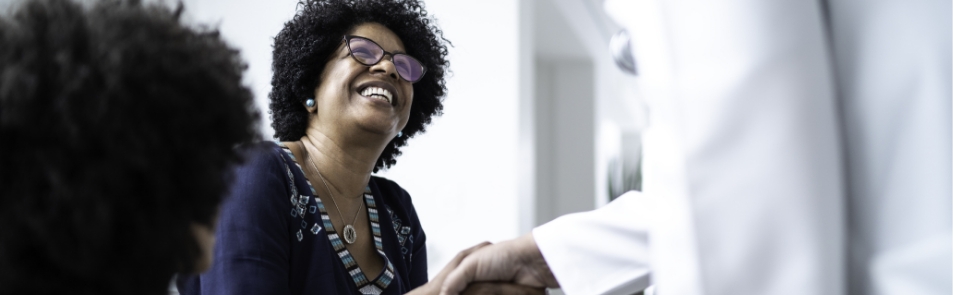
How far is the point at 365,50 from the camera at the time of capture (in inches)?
69.8

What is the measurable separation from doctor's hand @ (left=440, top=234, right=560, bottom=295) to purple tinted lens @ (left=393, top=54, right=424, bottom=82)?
678 millimetres

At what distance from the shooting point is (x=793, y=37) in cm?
81

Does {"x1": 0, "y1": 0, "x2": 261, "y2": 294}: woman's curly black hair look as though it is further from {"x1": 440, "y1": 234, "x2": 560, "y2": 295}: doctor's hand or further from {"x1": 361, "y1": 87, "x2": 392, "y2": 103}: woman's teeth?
{"x1": 361, "y1": 87, "x2": 392, "y2": 103}: woman's teeth

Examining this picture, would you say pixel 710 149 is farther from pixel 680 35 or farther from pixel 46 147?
pixel 46 147

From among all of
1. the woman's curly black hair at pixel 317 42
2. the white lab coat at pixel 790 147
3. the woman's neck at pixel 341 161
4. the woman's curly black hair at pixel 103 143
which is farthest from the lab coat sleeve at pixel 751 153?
the woman's curly black hair at pixel 317 42

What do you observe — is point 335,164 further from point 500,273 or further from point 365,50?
point 500,273

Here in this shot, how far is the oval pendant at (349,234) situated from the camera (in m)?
1.54

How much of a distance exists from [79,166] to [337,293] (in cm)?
→ 85

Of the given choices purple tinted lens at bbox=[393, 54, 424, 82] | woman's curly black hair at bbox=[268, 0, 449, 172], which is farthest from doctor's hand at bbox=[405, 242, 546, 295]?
woman's curly black hair at bbox=[268, 0, 449, 172]

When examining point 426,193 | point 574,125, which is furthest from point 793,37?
point 574,125

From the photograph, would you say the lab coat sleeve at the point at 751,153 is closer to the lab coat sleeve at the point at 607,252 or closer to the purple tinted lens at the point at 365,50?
the lab coat sleeve at the point at 607,252

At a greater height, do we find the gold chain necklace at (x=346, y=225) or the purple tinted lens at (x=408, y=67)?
the purple tinted lens at (x=408, y=67)

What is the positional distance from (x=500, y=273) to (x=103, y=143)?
677mm

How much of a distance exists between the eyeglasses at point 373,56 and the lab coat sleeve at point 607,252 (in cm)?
84
